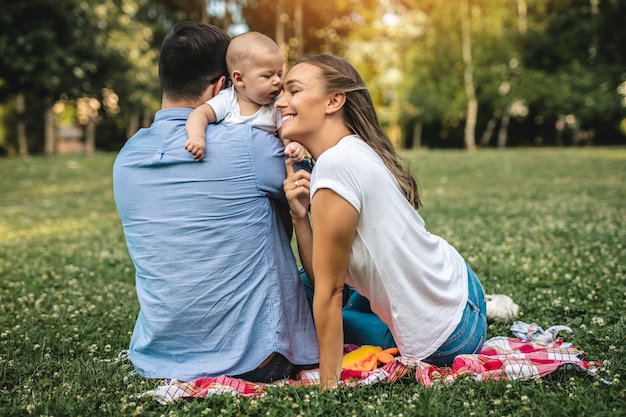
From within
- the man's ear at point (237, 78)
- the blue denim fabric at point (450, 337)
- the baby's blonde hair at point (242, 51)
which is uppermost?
the baby's blonde hair at point (242, 51)

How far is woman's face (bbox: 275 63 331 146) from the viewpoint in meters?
3.17

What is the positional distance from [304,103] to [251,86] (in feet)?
1.57

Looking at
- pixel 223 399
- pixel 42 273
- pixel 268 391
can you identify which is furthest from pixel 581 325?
pixel 42 273

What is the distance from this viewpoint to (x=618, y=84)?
26.8m

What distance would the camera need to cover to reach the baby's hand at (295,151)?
10.4ft

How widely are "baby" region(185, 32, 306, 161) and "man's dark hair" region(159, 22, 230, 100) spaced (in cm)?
9

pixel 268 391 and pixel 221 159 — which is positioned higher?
pixel 221 159

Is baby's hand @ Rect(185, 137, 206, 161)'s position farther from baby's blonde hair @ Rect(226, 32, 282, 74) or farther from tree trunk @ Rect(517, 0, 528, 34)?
tree trunk @ Rect(517, 0, 528, 34)

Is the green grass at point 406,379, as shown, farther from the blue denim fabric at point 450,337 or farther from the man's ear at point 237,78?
the man's ear at point 237,78

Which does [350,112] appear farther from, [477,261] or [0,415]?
[477,261]

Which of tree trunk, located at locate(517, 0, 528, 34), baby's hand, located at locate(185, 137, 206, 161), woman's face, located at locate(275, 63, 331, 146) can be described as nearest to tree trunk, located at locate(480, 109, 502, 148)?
tree trunk, located at locate(517, 0, 528, 34)

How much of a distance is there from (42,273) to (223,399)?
4750 mm

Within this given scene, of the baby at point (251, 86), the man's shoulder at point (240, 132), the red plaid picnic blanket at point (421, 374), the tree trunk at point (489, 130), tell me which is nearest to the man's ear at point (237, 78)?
the baby at point (251, 86)

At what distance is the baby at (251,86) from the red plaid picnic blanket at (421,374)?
1.50 meters
